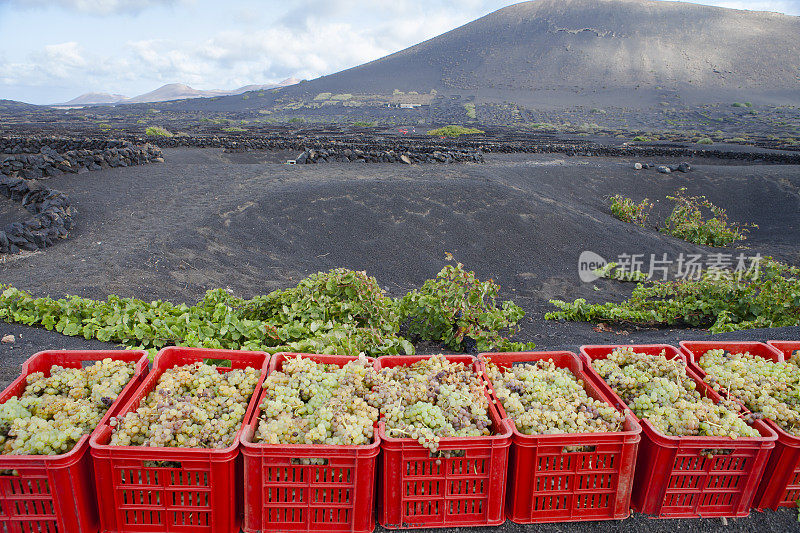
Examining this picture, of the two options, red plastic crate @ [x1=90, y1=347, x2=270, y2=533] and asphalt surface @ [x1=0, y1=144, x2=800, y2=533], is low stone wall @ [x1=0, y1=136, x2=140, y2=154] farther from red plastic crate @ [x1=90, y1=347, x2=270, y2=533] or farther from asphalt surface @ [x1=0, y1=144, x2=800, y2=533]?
red plastic crate @ [x1=90, y1=347, x2=270, y2=533]

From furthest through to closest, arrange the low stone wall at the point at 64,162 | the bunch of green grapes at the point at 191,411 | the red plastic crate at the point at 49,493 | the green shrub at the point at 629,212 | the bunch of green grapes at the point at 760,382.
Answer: the low stone wall at the point at 64,162
the green shrub at the point at 629,212
the bunch of green grapes at the point at 760,382
the bunch of green grapes at the point at 191,411
the red plastic crate at the point at 49,493

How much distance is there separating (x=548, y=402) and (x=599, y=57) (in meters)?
112

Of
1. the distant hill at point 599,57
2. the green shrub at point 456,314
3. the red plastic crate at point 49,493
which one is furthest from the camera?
the distant hill at point 599,57

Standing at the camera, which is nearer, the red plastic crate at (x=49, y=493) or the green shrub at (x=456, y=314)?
the red plastic crate at (x=49, y=493)

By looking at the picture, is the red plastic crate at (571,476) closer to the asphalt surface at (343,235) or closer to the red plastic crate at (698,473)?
the red plastic crate at (698,473)

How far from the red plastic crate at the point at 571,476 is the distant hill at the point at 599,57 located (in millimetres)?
84875

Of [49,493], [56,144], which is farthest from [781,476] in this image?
[56,144]

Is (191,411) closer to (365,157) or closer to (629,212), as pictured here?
(629,212)

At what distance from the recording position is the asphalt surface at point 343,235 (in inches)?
311

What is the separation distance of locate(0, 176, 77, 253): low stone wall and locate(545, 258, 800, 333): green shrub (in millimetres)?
10880

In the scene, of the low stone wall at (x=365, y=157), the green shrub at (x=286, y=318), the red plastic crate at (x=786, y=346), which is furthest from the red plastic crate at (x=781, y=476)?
the low stone wall at (x=365, y=157)

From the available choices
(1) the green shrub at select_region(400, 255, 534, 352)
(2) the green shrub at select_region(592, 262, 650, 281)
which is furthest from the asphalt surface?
(1) the green shrub at select_region(400, 255, 534, 352)

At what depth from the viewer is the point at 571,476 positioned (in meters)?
2.68

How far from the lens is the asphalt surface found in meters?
7.90
